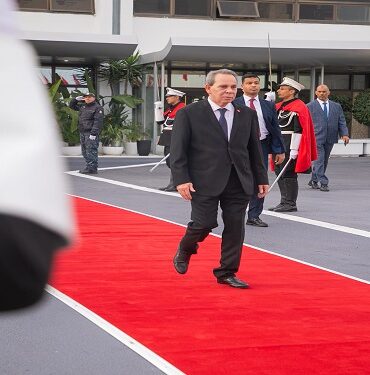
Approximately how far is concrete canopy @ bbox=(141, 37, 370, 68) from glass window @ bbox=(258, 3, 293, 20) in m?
2.25

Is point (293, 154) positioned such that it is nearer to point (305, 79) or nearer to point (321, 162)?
point (321, 162)

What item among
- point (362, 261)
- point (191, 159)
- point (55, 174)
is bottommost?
point (362, 261)

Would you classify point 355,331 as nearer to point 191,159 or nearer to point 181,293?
point 181,293

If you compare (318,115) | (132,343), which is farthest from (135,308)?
(318,115)

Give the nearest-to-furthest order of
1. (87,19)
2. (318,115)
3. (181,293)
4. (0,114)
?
(0,114)
(181,293)
(318,115)
(87,19)

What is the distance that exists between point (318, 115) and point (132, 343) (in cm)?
1105

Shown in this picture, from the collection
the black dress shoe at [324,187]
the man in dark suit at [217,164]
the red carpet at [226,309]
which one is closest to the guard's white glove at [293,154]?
the red carpet at [226,309]

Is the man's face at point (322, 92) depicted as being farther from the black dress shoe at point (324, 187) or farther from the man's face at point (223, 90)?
the man's face at point (223, 90)

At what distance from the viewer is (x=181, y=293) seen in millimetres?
6578

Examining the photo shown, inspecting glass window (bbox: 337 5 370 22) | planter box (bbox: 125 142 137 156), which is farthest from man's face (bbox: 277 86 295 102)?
glass window (bbox: 337 5 370 22)

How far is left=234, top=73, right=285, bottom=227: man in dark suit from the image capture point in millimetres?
9983

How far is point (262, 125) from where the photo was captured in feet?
34.3

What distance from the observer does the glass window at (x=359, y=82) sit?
30516mm

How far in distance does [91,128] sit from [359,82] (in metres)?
14.1
